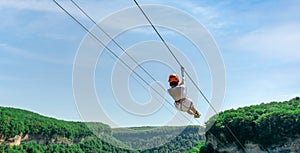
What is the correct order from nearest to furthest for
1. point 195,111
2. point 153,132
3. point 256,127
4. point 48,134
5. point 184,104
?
point 184,104 < point 195,111 < point 256,127 < point 153,132 < point 48,134

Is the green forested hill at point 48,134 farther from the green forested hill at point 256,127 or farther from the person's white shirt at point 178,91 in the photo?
the person's white shirt at point 178,91

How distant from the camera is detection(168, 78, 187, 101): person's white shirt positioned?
9352 millimetres

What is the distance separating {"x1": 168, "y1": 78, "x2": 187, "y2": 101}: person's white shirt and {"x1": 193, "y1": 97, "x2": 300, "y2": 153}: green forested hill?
3536 cm

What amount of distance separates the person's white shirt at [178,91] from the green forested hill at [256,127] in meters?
35.4

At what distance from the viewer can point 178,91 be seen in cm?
937

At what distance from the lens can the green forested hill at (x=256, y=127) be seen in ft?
140

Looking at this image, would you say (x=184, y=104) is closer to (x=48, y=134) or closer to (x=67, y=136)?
(x=48, y=134)

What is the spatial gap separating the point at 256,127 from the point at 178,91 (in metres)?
38.8

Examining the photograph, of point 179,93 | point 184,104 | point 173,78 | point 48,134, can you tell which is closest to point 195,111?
point 184,104

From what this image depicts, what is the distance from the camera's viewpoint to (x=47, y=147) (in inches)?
3536

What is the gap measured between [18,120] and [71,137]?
21.0m

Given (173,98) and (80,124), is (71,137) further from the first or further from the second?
(173,98)

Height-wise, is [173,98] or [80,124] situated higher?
[80,124]

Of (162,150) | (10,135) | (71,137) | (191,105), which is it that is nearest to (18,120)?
(10,135)
